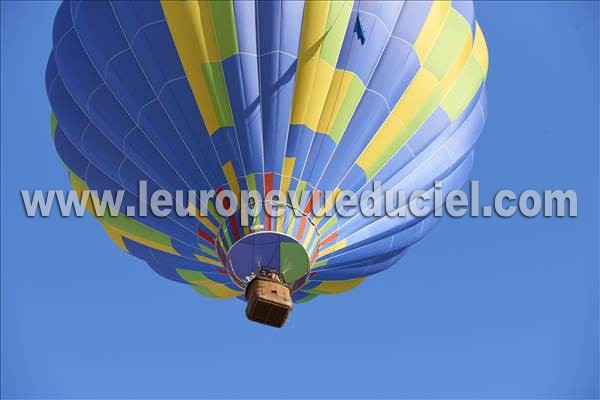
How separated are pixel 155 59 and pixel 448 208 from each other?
3.56 meters

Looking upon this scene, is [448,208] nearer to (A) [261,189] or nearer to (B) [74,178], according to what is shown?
(A) [261,189]

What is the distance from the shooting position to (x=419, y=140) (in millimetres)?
11227

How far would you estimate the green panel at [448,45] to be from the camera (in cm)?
1106

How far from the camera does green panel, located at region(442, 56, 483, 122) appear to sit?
37.2 ft

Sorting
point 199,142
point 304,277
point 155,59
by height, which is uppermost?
point 155,59

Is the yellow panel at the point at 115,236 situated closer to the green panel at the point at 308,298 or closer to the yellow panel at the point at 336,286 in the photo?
the green panel at the point at 308,298

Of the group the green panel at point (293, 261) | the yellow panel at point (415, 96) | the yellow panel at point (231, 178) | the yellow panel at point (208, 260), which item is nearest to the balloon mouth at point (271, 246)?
the green panel at point (293, 261)

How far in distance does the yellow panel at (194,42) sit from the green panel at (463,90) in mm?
2446

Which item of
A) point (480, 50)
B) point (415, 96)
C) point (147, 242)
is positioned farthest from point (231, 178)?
point (480, 50)

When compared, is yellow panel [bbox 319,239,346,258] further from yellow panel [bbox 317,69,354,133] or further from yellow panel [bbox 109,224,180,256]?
yellow panel [bbox 109,224,180,256]

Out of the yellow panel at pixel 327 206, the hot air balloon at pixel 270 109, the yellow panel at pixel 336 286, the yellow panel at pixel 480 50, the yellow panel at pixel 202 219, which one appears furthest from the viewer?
the yellow panel at pixel 336 286

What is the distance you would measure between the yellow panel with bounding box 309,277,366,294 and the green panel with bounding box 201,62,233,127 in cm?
239

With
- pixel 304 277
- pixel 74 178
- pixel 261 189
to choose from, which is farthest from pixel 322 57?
pixel 74 178

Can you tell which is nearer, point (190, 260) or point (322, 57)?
point (322, 57)
